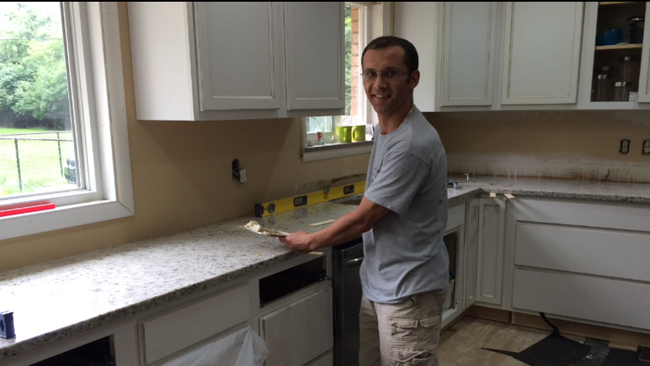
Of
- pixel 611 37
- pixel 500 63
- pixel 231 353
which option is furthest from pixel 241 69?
pixel 611 37

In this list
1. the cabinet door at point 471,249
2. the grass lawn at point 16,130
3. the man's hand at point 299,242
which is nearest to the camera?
the grass lawn at point 16,130

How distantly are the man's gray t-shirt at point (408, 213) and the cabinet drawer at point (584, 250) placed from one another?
1331 millimetres

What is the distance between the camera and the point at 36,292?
3.85 ft

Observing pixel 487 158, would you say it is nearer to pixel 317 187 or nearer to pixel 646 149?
pixel 646 149

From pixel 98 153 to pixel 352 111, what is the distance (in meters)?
1.53

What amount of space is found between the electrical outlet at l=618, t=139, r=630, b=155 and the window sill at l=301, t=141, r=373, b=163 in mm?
1420

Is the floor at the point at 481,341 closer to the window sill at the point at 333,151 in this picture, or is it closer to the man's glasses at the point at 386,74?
the window sill at the point at 333,151

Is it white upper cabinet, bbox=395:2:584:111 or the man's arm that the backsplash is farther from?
the man's arm

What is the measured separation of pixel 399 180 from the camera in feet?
4.06

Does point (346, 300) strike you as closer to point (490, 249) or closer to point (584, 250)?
point (490, 249)

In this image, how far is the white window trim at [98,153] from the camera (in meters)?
1.39

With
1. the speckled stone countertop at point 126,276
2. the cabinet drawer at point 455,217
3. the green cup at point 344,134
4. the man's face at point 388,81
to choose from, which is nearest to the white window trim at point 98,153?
the speckled stone countertop at point 126,276

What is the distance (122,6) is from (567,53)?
250 centimetres

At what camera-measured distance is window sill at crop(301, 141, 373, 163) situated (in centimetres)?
233
